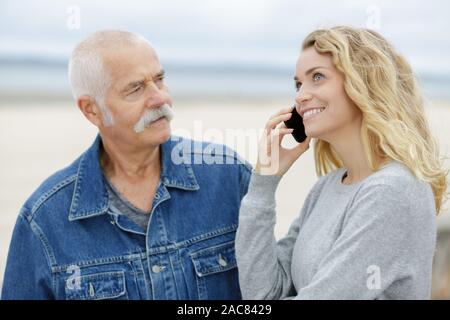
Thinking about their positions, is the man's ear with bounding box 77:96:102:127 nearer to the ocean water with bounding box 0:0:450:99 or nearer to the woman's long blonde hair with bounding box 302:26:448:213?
the woman's long blonde hair with bounding box 302:26:448:213

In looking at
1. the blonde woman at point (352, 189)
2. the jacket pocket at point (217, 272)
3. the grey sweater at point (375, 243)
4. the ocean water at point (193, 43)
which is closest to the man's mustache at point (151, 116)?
the blonde woman at point (352, 189)

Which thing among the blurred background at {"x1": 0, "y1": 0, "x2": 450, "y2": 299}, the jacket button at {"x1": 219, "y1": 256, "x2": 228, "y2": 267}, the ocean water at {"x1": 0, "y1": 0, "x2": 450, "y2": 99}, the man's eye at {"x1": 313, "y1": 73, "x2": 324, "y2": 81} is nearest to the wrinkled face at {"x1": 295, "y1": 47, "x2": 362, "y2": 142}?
the man's eye at {"x1": 313, "y1": 73, "x2": 324, "y2": 81}

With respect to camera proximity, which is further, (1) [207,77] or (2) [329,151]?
(1) [207,77]

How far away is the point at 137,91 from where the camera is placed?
217 centimetres

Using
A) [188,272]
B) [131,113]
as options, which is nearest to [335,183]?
[188,272]

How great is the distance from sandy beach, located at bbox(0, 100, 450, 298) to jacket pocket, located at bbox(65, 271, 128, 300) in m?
2.54

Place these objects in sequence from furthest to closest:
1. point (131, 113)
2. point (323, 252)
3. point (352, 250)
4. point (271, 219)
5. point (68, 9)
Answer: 1. point (68, 9)
2. point (131, 113)
3. point (271, 219)
4. point (323, 252)
5. point (352, 250)

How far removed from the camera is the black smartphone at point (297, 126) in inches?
83.1

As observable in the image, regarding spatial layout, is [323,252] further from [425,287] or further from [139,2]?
[139,2]

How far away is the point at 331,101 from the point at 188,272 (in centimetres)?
72

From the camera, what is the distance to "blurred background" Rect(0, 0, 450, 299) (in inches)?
246

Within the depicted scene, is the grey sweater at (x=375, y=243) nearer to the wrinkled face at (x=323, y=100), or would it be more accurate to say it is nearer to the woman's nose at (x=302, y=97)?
the wrinkled face at (x=323, y=100)

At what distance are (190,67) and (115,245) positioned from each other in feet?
27.4

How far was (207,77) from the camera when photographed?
1015 centimetres
